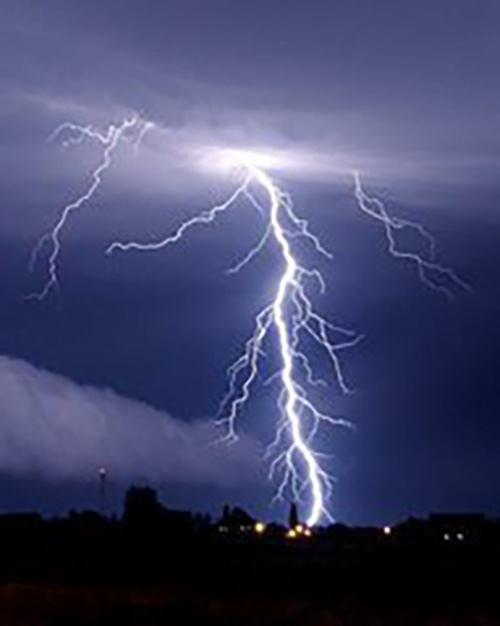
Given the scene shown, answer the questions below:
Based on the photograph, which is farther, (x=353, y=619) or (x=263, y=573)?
(x=263, y=573)

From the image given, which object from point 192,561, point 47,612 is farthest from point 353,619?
point 192,561

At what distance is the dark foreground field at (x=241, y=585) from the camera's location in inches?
1104

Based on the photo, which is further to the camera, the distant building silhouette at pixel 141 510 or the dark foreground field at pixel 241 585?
the distant building silhouette at pixel 141 510

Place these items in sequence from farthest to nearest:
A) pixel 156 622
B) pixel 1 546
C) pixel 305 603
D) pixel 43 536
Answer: pixel 43 536, pixel 1 546, pixel 305 603, pixel 156 622

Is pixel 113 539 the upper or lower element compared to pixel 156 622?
upper

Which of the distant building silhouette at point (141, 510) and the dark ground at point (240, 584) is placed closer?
the dark ground at point (240, 584)

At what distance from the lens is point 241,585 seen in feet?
114

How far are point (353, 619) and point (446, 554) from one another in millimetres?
16881

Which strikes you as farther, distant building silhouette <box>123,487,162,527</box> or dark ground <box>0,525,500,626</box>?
distant building silhouette <box>123,487,162,527</box>

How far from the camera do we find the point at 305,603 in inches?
1191

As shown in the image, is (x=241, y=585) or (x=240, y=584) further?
(x=240, y=584)

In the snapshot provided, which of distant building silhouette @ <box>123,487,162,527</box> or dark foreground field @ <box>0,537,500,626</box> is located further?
distant building silhouette @ <box>123,487,162,527</box>

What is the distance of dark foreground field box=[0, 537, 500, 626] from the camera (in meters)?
28.0

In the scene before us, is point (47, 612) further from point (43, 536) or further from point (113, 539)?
point (43, 536)
